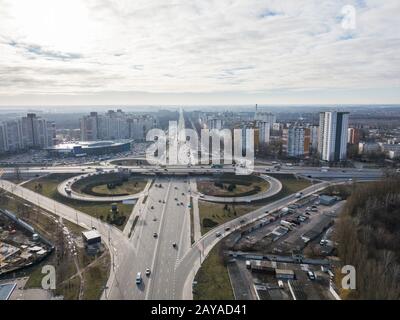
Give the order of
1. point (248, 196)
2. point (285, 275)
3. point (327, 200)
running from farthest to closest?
point (248, 196), point (327, 200), point (285, 275)

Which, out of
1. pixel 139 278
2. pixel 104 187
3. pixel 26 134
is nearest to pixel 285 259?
pixel 139 278

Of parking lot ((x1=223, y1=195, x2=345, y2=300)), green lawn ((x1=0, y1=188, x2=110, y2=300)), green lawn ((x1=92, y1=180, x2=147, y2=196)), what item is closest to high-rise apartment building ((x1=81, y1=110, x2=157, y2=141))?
green lawn ((x1=92, y1=180, x2=147, y2=196))

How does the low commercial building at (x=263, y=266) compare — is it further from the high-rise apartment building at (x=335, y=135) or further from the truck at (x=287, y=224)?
the high-rise apartment building at (x=335, y=135)

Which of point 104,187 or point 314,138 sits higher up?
point 314,138

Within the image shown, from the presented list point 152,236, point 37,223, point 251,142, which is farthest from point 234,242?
point 251,142

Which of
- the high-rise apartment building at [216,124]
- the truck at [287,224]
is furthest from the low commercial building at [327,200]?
the high-rise apartment building at [216,124]

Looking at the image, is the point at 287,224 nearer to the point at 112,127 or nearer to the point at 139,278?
Answer: the point at 139,278
